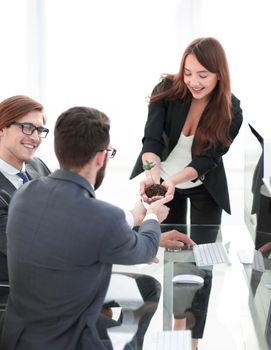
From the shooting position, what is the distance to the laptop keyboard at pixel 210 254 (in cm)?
258

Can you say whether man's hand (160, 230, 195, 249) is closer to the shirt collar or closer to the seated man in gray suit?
the shirt collar

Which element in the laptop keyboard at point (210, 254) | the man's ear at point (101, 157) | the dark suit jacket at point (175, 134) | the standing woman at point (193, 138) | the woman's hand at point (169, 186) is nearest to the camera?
the man's ear at point (101, 157)

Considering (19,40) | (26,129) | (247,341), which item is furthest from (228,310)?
(19,40)

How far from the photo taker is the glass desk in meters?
2.00

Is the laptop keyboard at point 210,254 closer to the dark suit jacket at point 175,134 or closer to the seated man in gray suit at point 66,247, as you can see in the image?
the dark suit jacket at point 175,134

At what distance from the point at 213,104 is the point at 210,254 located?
83cm

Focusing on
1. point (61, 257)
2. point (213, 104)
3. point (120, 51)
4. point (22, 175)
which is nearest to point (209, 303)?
point (61, 257)

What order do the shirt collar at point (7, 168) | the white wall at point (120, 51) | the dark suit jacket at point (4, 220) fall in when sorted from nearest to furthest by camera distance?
the dark suit jacket at point (4, 220), the shirt collar at point (7, 168), the white wall at point (120, 51)

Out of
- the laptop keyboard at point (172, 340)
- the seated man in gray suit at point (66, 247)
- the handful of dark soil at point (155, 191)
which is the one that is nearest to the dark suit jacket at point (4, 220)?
the seated man in gray suit at point (66, 247)

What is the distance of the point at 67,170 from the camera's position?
5.83ft

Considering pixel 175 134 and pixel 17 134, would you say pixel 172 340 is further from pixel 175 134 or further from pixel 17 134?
pixel 175 134

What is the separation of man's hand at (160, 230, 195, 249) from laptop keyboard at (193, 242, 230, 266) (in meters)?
0.06

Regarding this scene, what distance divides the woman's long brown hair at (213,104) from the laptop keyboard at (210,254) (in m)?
0.53

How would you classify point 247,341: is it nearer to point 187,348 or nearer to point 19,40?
point 187,348
